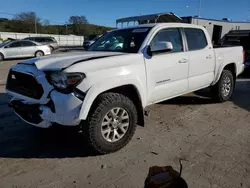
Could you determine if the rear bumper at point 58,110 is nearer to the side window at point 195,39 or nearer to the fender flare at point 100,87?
the fender flare at point 100,87

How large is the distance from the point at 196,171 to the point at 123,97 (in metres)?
1.34

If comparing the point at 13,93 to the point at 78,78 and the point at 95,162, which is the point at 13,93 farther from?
the point at 95,162

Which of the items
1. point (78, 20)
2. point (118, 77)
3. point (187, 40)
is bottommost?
point (118, 77)

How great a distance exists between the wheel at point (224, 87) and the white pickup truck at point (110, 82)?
3.45ft

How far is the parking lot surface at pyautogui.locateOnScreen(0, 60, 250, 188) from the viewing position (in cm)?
271

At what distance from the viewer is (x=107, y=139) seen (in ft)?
10.7

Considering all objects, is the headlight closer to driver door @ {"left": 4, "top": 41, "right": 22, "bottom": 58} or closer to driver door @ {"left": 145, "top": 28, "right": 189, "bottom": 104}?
driver door @ {"left": 145, "top": 28, "right": 189, "bottom": 104}

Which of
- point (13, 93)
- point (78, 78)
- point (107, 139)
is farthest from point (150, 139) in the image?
point (13, 93)

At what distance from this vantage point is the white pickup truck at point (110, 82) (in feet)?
9.47

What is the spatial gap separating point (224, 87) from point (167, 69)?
7.94ft

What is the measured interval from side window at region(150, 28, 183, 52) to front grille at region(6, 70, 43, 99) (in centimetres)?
205

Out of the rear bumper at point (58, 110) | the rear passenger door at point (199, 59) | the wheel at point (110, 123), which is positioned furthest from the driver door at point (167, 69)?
the rear bumper at point (58, 110)

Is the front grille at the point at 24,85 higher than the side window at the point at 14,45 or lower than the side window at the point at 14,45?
lower

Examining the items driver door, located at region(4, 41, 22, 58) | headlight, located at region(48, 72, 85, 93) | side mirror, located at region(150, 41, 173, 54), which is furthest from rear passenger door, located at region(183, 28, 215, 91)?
driver door, located at region(4, 41, 22, 58)
